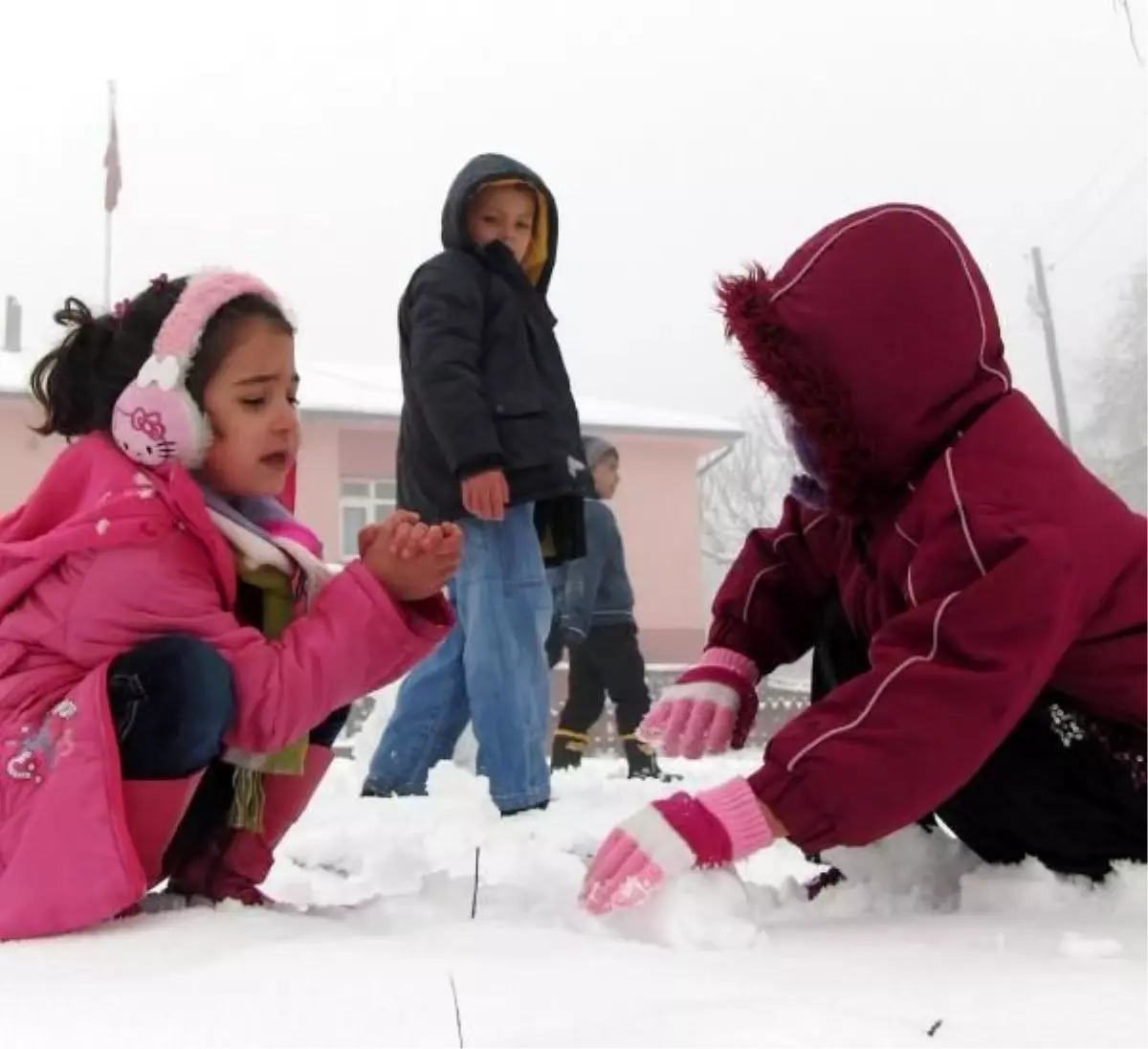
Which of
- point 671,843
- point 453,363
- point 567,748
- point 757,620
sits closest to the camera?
point 671,843

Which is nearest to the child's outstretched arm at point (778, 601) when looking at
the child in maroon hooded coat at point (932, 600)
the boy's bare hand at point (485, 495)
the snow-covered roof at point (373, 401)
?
the child in maroon hooded coat at point (932, 600)

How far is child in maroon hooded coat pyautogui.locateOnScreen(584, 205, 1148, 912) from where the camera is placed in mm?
1210

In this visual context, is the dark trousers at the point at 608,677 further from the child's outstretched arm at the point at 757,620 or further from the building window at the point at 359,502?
the building window at the point at 359,502

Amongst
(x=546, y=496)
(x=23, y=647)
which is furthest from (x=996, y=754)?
(x=546, y=496)

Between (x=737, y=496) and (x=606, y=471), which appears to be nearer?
(x=606, y=471)

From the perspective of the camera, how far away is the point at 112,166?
15.3m

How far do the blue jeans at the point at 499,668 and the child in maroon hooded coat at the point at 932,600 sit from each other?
1.23 metres

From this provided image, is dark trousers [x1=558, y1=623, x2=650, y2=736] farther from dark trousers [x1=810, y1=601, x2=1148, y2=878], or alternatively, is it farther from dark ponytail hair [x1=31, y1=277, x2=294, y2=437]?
dark trousers [x1=810, y1=601, x2=1148, y2=878]

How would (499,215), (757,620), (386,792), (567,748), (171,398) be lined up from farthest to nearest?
(567,748) < (499,215) < (386,792) < (757,620) < (171,398)

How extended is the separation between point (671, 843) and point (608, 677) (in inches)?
158

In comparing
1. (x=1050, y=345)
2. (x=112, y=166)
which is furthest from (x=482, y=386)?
(x=1050, y=345)

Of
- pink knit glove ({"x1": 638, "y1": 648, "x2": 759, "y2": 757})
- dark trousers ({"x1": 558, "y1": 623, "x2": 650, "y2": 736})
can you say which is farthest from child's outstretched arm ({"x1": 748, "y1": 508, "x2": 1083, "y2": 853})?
dark trousers ({"x1": 558, "y1": 623, "x2": 650, "y2": 736})

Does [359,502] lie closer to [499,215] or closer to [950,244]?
[499,215]

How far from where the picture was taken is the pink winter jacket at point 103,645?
4.17 ft
